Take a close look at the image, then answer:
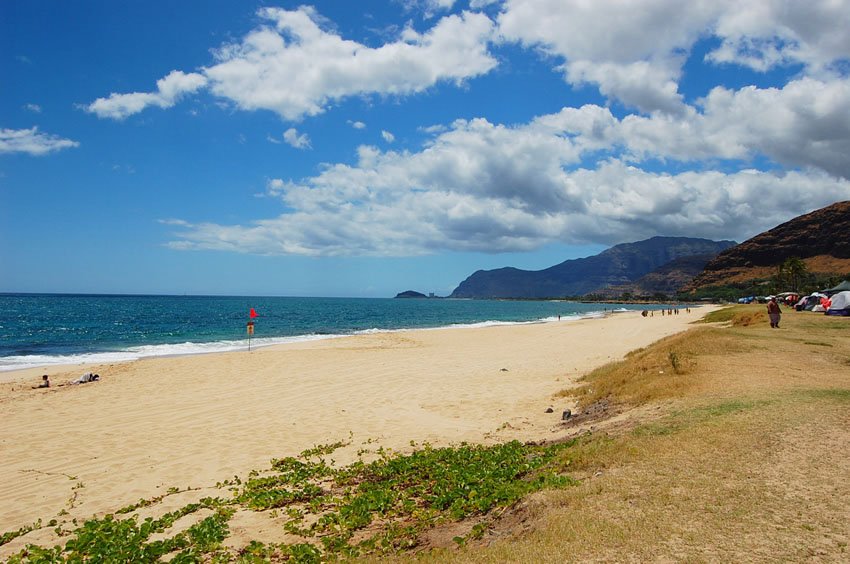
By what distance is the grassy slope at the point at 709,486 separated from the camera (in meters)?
4.36

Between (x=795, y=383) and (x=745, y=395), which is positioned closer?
(x=745, y=395)

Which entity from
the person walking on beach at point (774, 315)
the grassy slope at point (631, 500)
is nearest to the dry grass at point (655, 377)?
the grassy slope at point (631, 500)

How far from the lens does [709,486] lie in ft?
18.0

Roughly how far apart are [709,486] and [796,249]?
8150 inches

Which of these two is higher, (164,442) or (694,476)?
(694,476)

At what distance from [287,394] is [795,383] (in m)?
14.1

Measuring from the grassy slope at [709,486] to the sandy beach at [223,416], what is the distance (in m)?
3.41

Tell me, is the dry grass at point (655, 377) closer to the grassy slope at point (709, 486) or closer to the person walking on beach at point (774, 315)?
the grassy slope at point (709, 486)

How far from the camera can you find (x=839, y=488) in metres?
5.31

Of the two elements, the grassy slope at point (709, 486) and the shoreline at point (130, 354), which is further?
the shoreline at point (130, 354)

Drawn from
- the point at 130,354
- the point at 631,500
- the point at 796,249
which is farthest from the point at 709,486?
the point at 796,249

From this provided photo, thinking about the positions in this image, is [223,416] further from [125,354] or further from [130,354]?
[125,354]

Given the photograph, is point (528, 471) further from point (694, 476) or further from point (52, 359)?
point (52, 359)

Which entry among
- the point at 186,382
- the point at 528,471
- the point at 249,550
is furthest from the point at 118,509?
the point at 186,382
